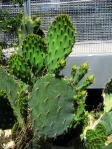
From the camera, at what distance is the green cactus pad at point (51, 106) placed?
146 inches

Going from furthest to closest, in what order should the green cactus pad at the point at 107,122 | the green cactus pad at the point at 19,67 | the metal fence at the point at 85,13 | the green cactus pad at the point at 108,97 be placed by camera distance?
the metal fence at the point at 85,13 → the green cactus pad at the point at 108,97 → the green cactus pad at the point at 107,122 → the green cactus pad at the point at 19,67

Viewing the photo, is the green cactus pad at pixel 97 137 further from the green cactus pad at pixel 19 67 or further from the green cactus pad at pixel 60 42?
the green cactus pad at pixel 19 67

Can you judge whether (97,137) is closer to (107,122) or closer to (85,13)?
(107,122)

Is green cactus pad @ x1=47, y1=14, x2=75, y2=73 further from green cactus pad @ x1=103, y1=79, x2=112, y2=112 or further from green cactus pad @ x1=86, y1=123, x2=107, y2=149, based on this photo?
green cactus pad @ x1=103, y1=79, x2=112, y2=112

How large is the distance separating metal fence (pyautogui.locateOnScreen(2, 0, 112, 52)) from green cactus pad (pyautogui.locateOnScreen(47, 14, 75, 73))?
3.20 metres

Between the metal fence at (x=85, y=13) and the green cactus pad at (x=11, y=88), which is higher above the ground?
the metal fence at (x=85, y=13)

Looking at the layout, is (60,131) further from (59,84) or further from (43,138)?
(59,84)

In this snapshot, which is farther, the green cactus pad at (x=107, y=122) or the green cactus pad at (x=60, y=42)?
the green cactus pad at (x=107, y=122)

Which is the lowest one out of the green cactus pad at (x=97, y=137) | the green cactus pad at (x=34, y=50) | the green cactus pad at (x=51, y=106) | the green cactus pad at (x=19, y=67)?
the green cactus pad at (x=97, y=137)

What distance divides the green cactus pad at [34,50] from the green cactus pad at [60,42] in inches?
2.9

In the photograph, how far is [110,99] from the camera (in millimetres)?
5246

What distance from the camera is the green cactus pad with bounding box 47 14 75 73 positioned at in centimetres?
395

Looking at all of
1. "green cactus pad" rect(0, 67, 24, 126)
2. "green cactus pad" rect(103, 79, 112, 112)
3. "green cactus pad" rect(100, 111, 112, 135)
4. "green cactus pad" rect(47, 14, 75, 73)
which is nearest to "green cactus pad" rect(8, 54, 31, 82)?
"green cactus pad" rect(0, 67, 24, 126)

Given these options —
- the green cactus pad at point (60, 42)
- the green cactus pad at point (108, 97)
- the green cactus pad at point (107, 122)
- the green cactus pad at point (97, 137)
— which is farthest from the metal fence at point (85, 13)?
the green cactus pad at point (97, 137)
